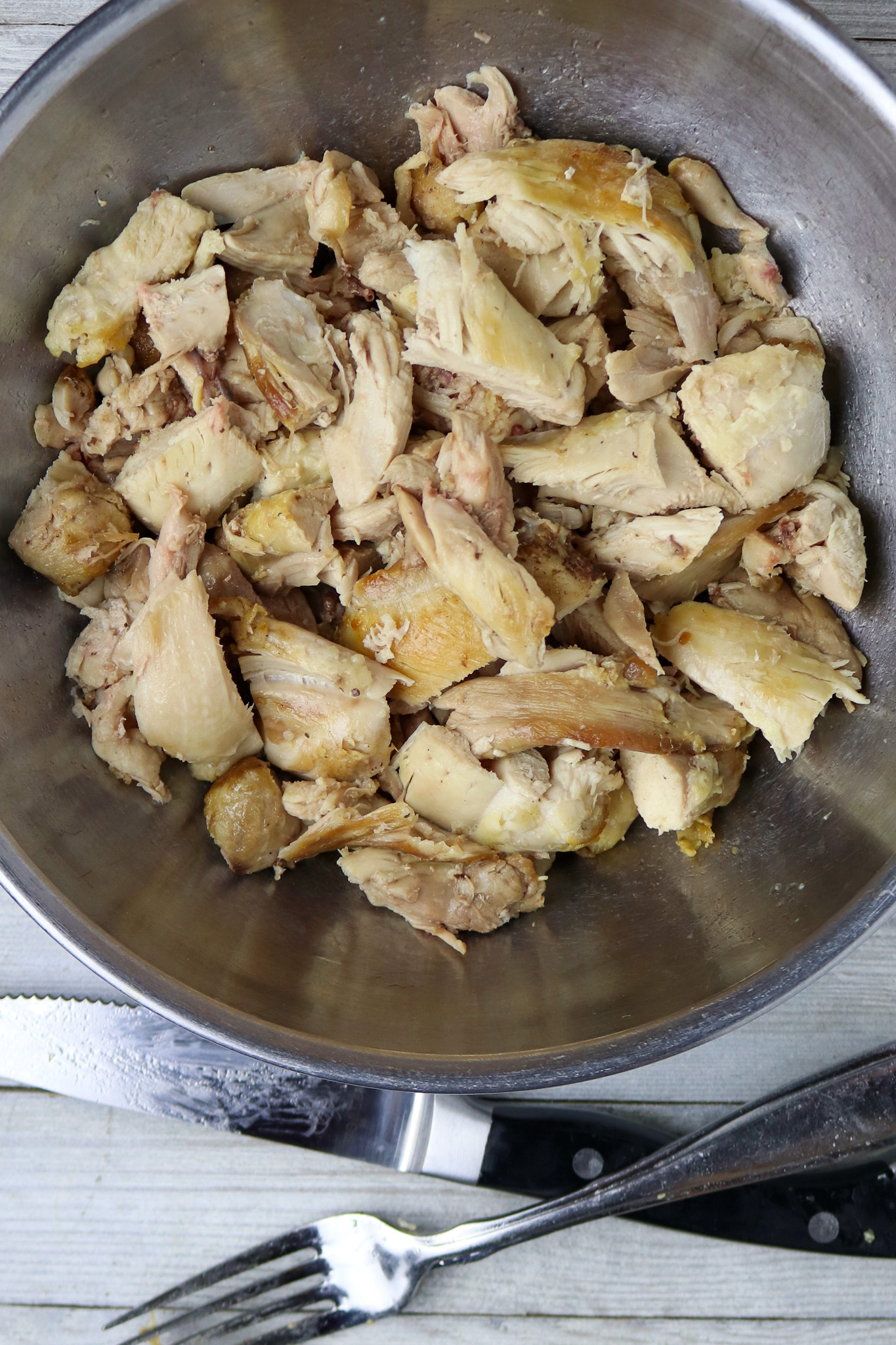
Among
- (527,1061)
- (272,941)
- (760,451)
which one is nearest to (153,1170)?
(272,941)

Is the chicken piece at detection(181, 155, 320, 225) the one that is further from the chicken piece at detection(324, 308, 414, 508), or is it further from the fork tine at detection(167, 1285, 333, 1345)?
the fork tine at detection(167, 1285, 333, 1345)

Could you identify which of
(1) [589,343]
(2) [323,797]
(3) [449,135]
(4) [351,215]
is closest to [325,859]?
(2) [323,797]

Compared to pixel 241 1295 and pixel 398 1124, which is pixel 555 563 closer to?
pixel 398 1124

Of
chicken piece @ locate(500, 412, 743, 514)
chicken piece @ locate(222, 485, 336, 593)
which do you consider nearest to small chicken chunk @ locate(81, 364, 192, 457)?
chicken piece @ locate(222, 485, 336, 593)

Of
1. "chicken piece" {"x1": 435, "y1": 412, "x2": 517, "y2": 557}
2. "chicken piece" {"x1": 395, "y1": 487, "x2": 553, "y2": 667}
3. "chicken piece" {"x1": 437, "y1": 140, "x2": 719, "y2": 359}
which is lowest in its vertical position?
"chicken piece" {"x1": 395, "y1": 487, "x2": 553, "y2": 667}

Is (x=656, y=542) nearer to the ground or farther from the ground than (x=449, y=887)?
farther from the ground

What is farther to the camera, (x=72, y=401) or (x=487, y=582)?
(x=72, y=401)

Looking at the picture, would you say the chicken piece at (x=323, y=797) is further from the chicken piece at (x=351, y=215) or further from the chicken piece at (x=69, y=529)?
the chicken piece at (x=351, y=215)

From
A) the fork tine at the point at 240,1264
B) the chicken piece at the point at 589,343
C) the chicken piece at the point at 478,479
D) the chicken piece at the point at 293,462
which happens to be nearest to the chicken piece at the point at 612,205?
the chicken piece at the point at 589,343
